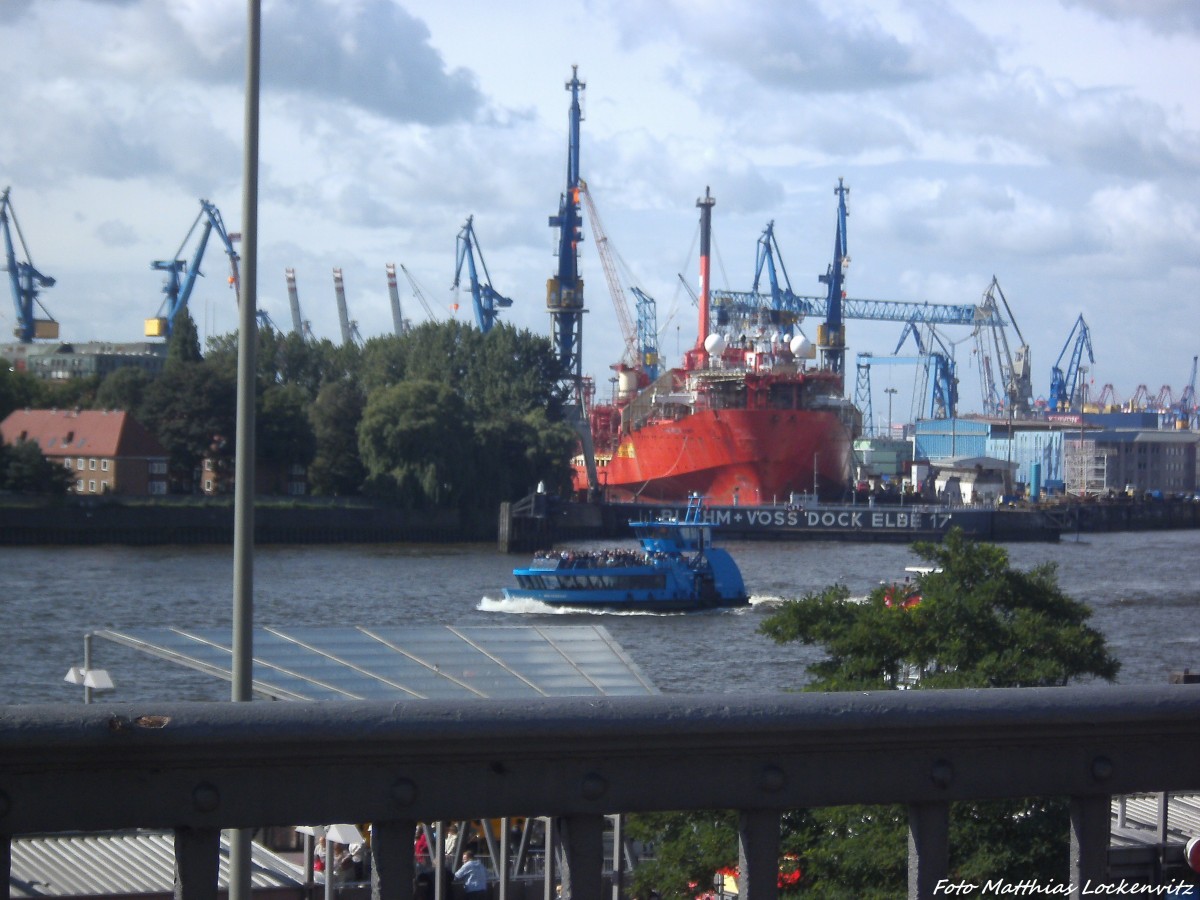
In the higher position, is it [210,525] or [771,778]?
[771,778]

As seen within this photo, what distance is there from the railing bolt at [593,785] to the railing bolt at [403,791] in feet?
0.74

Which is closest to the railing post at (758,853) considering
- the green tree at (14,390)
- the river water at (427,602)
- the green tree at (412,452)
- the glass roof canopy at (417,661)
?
the glass roof canopy at (417,661)

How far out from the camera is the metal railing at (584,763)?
1.78 metres

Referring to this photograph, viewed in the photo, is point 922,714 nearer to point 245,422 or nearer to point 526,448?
point 245,422

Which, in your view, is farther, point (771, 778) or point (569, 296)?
point (569, 296)

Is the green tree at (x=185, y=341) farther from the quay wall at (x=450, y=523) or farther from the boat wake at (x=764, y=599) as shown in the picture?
the boat wake at (x=764, y=599)

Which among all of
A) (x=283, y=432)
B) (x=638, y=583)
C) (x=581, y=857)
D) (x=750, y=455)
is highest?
(x=283, y=432)

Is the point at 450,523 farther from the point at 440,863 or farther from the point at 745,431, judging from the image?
the point at 440,863

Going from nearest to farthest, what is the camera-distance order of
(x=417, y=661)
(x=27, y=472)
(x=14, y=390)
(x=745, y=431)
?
(x=417, y=661), (x=27, y=472), (x=745, y=431), (x=14, y=390)

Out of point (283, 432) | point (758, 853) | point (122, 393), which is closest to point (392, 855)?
point (758, 853)

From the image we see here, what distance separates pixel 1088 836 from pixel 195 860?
1.23 metres

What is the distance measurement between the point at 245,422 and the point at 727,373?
44319 mm

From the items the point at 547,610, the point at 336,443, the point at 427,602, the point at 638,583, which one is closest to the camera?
the point at 547,610

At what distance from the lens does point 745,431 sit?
47.9m
